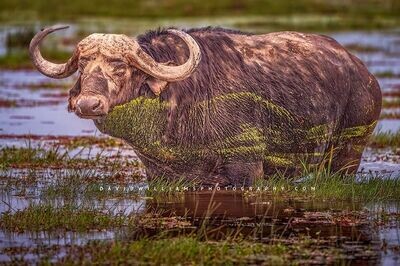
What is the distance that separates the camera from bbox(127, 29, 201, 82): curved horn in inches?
405

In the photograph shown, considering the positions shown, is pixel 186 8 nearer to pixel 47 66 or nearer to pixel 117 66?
pixel 47 66

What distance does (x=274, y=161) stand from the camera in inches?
447

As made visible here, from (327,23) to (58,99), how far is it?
20.8 m

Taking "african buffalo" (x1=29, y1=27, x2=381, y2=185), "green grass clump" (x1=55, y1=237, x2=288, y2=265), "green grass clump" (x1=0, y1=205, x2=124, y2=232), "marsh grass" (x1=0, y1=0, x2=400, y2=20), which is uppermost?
"african buffalo" (x1=29, y1=27, x2=381, y2=185)

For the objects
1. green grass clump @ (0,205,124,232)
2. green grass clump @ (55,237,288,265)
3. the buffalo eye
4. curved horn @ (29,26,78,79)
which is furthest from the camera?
curved horn @ (29,26,78,79)

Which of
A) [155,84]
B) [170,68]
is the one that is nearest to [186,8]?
[155,84]

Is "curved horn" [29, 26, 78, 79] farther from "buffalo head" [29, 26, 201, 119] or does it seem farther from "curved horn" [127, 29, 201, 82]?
"curved horn" [127, 29, 201, 82]

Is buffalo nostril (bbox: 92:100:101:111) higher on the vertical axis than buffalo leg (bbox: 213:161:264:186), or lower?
higher

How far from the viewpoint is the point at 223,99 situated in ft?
36.0

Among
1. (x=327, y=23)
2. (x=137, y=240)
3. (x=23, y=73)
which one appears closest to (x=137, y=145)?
(x=137, y=240)

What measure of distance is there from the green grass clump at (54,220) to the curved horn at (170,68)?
4.73ft

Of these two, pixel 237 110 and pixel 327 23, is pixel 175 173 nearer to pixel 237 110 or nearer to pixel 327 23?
pixel 237 110

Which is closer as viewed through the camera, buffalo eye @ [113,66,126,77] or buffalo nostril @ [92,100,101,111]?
buffalo nostril @ [92,100,101,111]

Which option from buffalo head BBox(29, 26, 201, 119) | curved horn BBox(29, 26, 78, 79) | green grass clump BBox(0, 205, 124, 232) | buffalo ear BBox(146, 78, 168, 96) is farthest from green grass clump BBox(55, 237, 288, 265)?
curved horn BBox(29, 26, 78, 79)
